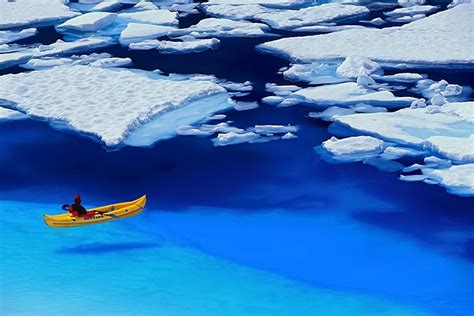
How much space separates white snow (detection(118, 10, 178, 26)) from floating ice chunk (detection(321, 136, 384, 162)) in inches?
233

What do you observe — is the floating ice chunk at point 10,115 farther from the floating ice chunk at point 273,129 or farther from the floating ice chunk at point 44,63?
the floating ice chunk at point 273,129

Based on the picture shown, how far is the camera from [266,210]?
25.0ft

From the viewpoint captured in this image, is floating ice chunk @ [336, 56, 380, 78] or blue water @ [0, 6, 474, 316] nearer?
blue water @ [0, 6, 474, 316]

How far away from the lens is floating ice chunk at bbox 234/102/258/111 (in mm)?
9953

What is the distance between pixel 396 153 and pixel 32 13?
332 inches

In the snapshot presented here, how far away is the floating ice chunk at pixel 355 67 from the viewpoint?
1074cm

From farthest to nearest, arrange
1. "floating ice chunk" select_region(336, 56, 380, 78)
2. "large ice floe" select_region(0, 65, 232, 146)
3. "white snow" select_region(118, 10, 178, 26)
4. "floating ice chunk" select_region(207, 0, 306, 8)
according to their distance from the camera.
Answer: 1. "floating ice chunk" select_region(207, 0, 306, 8)
2. "white snow" select_region(118, 10, 178, 26)
3. "floating ice chunk" select_region(336, 56, 380, 78)
4. "large ice floe" select_region(0, 65, 232, 146)

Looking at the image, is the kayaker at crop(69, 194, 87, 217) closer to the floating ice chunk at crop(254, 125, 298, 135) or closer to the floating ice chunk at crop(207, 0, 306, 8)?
the floating ice chunk at crop(254, 125, 298, 135)

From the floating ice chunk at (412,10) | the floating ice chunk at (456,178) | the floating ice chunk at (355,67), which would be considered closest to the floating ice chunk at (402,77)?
the floating ice chunk at (355,67)

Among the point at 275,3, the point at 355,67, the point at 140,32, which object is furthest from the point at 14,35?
the point at 355,67

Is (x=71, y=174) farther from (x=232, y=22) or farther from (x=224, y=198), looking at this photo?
(x=232, y=22)

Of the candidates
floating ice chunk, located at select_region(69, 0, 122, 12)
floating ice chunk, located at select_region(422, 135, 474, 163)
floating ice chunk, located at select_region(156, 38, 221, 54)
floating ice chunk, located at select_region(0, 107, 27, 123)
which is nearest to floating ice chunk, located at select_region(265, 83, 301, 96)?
floating ice chunk, located at select_region(156, 38, 221, 54)

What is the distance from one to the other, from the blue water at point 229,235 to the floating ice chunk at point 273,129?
0.13 m

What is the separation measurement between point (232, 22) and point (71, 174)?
593cm
